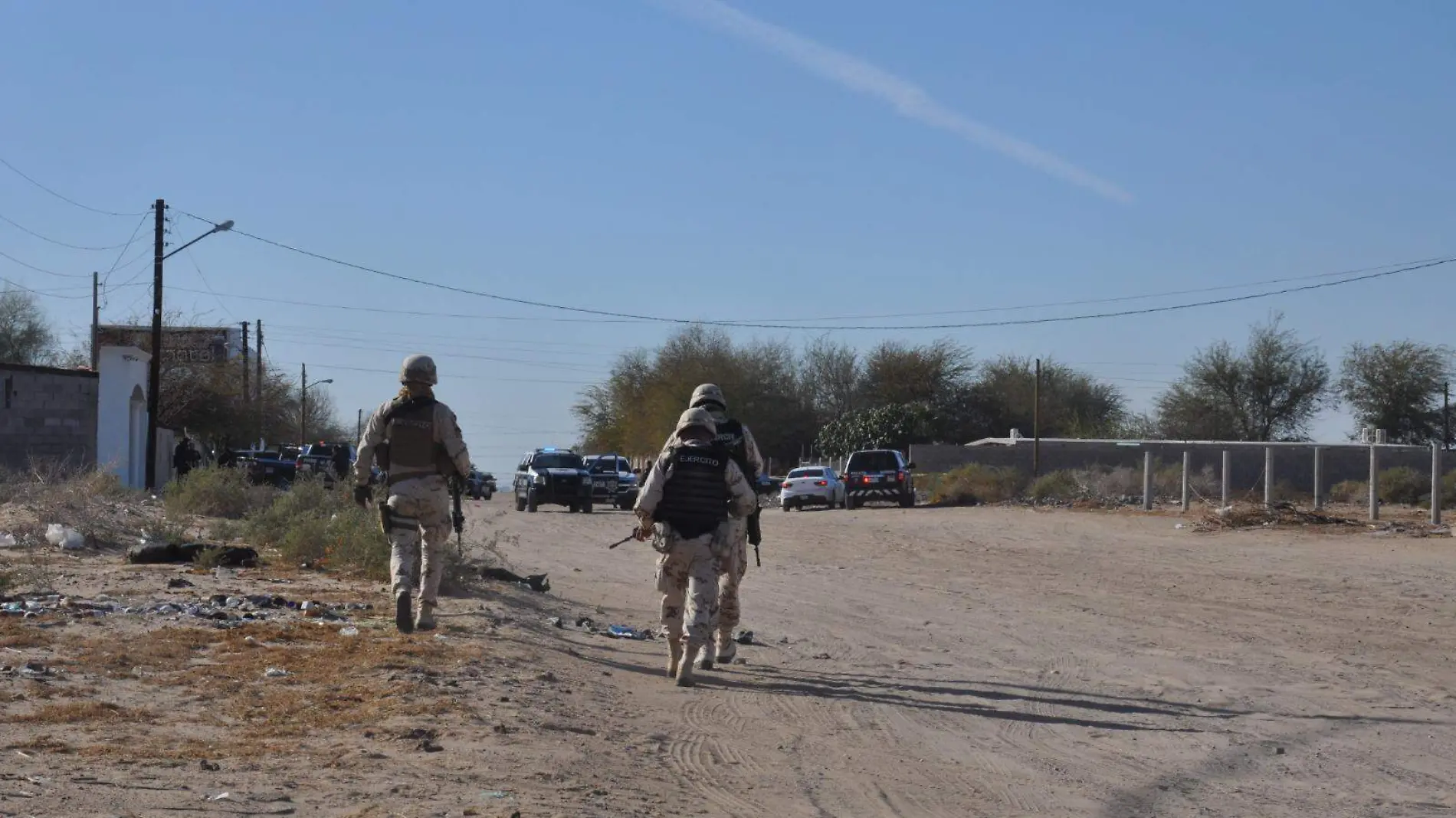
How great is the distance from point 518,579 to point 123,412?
26838 mm

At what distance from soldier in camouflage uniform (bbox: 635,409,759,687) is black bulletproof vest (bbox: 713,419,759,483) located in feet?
1.12

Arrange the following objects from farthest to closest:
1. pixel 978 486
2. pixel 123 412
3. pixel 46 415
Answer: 1. pixel 978 486
2. pixel 123 412
3. pixel 46 415

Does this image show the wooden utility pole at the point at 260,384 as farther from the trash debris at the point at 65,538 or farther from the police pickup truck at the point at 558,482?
the trash debris at the point at 65,538

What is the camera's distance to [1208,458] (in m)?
52.7

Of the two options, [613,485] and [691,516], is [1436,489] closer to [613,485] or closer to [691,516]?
[691,516]

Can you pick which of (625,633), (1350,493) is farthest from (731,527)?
(1350,493)

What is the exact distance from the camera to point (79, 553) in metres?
16.3

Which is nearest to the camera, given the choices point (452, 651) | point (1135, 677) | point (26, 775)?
point (26, 775)

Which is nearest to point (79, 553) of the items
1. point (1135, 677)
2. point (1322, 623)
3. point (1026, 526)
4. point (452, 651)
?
point (452, 651)

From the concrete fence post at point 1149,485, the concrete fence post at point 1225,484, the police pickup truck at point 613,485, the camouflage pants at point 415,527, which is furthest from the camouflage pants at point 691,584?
the police pickup truck at point 613,485

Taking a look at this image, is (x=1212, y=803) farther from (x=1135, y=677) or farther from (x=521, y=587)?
(x=521, y=587)

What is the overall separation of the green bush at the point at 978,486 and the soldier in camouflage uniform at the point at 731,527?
36431 millimetres

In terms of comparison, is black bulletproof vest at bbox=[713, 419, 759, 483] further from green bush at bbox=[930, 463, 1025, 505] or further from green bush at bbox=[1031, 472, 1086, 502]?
green bush at bbox=[930, 463, 1025, 505]

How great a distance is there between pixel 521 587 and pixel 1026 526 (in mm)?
18959
